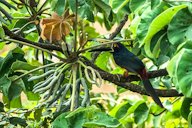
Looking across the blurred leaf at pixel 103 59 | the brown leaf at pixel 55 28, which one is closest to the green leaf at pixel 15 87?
the brown leaf at pixel 55 28

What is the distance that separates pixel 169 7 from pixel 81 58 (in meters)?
0.25

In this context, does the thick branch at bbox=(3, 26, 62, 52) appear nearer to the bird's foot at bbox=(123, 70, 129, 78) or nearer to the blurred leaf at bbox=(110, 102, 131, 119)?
the bird's foot at bbox=(123, 70, 129, 78)

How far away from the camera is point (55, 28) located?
1.18m

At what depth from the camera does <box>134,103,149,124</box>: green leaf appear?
4.62 ft

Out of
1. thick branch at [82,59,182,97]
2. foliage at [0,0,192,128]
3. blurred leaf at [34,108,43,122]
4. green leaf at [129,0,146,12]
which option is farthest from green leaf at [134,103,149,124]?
green leaf at [129,0,146,12]

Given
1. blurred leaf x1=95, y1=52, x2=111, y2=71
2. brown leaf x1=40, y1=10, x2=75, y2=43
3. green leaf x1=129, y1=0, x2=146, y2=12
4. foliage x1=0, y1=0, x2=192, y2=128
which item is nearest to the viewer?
foliage x1=0, y1=0, x2=192, y2=128

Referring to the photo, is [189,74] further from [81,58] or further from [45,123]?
[45,123]

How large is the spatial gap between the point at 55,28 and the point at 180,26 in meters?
0.32

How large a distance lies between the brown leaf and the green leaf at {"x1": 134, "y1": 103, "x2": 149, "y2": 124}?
33cm

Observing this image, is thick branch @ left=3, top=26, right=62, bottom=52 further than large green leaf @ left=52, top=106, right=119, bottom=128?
Yes

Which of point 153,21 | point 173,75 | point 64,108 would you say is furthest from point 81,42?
point 173,75

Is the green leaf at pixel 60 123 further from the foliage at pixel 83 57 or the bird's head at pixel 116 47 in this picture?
the bird's head at pixel 116 47

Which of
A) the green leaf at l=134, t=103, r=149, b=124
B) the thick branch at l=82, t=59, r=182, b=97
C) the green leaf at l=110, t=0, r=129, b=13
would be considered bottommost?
the green leaf at l=134, t=103, r=149, b=124

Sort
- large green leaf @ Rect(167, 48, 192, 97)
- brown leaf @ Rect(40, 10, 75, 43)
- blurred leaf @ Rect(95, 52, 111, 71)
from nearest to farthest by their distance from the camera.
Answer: large green leaf @ Rect(167, 48, 192, 97), brown leaf @ Rect(40, 10, 75, 43), blurred leaf @ Rect(95, 52, 111, 71)
